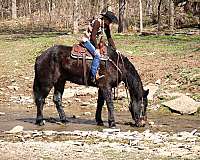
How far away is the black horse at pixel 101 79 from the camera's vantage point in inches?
491

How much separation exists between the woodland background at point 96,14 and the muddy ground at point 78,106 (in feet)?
47.4

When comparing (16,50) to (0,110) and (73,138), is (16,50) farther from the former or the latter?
(73,138)

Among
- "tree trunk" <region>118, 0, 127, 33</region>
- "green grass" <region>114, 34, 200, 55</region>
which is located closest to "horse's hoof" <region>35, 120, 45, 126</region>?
"green grass" <region>114, 34, 200, 55</region>

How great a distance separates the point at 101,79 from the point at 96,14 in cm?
3954

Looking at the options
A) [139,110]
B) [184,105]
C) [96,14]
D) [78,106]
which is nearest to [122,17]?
[96,14]

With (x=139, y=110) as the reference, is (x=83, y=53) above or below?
above

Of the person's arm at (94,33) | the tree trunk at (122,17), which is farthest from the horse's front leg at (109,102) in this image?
the tree trunk at (122,17)

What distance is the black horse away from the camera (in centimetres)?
1247

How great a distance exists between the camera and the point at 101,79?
491 inches

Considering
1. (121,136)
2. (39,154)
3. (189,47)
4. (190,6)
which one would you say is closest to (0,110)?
(121,136)

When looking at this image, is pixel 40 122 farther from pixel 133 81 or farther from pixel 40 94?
pixel 133 81

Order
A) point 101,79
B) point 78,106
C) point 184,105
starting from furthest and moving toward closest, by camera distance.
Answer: point 78,106 < point 184,105 < point 101,79

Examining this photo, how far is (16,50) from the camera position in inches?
1072

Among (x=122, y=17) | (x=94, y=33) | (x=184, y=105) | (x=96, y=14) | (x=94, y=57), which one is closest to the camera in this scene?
(x=94, y=33)
